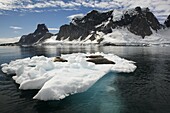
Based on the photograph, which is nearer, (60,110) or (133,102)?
(60,110)

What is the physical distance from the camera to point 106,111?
15.9 m

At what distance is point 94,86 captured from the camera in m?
22.9

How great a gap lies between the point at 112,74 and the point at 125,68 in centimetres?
458

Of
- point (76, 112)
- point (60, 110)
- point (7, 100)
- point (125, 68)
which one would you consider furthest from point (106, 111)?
→ point (125, 68)

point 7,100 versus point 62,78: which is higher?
point 62,78

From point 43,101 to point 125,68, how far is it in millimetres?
20006

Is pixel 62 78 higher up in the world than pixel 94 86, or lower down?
higher up

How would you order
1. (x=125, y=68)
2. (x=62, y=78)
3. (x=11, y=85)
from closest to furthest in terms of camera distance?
(x=62, y=78), (x=11, y=85), (x=125, y=68)

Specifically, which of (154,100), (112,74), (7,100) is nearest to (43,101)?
(7,100)

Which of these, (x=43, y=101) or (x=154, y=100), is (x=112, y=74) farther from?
(x=43, y=101)

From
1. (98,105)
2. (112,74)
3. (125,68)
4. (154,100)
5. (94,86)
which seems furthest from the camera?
(125,68)

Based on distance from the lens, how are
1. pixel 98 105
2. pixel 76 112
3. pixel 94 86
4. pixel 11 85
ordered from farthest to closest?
pixel 11 85 → pixel 94 86 → pixel 98 105 → pixel 76 112

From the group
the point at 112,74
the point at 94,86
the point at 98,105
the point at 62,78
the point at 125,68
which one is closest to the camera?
the point at 98,105

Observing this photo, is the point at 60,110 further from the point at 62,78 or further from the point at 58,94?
the point at 62,78
